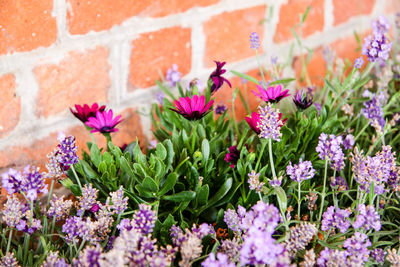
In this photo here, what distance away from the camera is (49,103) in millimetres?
729

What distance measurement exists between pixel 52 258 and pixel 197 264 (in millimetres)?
201

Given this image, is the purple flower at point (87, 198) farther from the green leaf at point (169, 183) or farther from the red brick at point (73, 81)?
the red brick at point (73, 81)

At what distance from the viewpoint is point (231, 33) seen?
98 cm

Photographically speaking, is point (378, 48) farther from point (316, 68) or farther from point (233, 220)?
point (316, 68)

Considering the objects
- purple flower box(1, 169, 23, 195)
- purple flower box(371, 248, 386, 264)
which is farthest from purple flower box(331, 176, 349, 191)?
purple flower box(1, 169, 23, 195)

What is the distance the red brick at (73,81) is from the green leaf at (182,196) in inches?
10.3

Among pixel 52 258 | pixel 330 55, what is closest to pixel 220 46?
pixel 330 55

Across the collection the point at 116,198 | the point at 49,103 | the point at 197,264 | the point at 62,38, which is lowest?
the point at 197,264

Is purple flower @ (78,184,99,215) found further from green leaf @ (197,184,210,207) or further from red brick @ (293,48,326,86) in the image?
red brick @ (293,48,326,86)

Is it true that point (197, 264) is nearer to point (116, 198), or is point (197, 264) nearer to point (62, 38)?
point (116, 198)

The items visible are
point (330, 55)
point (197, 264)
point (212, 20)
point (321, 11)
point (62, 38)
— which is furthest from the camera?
point (321, 11)

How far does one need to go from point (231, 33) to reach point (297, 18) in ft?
0.76

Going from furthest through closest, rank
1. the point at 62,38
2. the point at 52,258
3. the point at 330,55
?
the point at 330,55 → the point at 62,38 → the point at 52,258

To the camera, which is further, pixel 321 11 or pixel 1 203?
pixel 321 11
